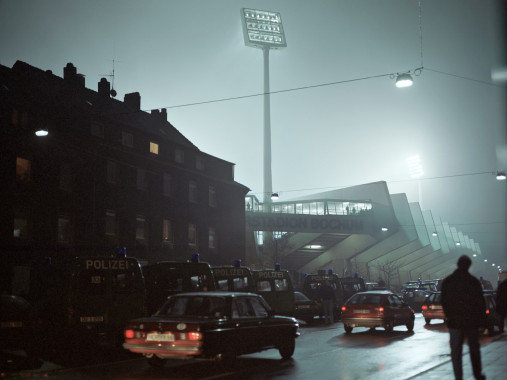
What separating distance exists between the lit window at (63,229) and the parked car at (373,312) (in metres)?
19.7

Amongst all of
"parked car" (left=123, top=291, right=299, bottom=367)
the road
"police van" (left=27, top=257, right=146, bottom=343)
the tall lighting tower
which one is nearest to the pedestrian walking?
the road

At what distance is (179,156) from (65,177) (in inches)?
493

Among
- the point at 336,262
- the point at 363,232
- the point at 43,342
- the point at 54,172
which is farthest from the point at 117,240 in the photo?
the point at 336,262

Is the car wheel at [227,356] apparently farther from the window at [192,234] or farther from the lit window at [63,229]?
the window at [192,234]

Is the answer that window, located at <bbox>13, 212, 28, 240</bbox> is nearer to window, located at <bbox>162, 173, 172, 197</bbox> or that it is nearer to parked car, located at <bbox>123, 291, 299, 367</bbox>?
window, located at <bbox>162, 173, 172, 197</bbox>

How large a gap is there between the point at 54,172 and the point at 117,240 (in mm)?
6273

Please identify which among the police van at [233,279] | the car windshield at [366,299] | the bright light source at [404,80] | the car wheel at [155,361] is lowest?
the car wheel at [155,361]

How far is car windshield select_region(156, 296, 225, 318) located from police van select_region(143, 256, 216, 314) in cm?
459

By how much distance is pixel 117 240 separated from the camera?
37.7 metres

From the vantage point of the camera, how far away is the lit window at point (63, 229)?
33903mm

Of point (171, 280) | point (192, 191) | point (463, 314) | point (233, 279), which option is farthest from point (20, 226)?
point (463, 314)

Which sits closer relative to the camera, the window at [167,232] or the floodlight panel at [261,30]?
the window at [167,232]

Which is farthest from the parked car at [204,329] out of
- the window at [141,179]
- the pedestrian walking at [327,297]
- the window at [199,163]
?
the window at [199,163]

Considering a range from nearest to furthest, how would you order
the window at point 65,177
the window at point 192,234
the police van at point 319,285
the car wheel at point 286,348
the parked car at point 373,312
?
the car wheel at point 286,348 < the parked car at point 373,312 < the police van at point 319,285 < the window at point 65,177 < the window at point 192,234
